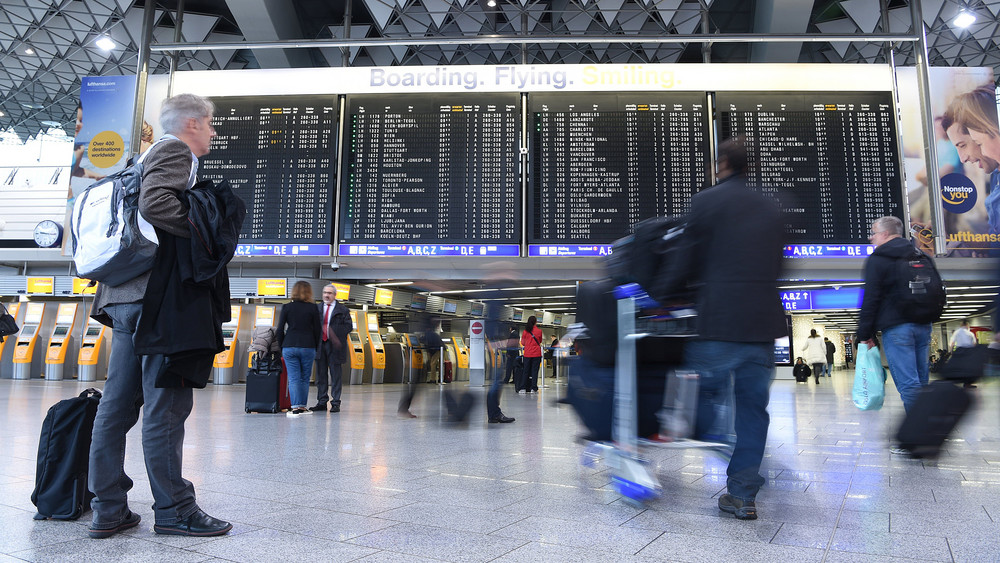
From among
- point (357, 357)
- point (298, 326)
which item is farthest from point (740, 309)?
point (357, 357)

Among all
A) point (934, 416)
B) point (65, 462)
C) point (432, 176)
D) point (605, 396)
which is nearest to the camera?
point (65, 462)

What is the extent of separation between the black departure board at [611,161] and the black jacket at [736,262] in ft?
18.6

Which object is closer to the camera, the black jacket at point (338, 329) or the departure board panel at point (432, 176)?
the black jacket at point (338, 329)

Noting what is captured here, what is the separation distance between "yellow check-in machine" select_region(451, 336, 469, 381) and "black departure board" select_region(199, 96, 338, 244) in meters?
11.6

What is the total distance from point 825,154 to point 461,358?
44.7 ft

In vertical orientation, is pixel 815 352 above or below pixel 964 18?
below

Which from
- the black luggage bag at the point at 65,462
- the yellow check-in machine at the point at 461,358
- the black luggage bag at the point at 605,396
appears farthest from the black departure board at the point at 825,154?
the yellow check-in machine at the point at 461,358

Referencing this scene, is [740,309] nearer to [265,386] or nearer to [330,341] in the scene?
[330,341]

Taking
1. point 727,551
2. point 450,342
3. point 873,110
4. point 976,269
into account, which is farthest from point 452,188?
point 450,342

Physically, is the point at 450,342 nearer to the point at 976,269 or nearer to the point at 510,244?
the point at 510,244

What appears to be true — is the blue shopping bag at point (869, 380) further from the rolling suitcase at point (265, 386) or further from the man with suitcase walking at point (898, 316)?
the rolling suitcase at point (265, 386)

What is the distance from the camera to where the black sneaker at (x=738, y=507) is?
240cm

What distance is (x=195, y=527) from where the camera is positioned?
2146mm

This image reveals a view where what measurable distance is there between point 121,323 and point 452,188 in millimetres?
6593
